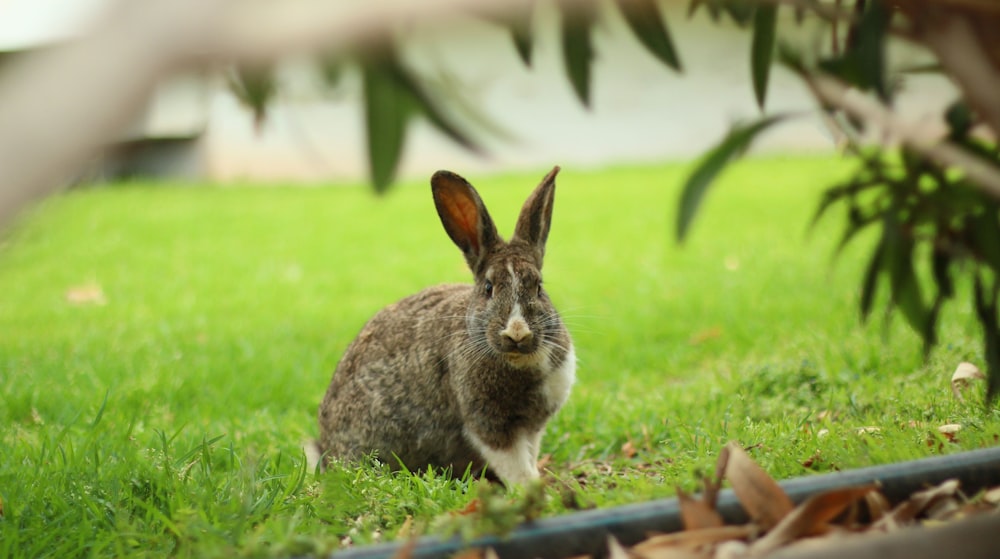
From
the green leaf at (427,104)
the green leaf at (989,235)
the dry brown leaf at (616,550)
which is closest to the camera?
the green leaf at (427,104)

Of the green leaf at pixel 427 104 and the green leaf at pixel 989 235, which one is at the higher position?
the green leaf at pixel 427 104

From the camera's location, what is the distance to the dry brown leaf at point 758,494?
2371 mm

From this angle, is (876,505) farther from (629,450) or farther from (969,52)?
(629,450)

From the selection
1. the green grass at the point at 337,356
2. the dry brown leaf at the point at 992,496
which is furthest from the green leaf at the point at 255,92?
the dry brown leaf at the point at 992,496

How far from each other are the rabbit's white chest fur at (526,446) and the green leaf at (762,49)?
1.66 meters

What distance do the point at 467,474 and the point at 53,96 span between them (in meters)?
2.86

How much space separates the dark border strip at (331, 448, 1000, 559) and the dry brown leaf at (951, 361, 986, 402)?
123cm

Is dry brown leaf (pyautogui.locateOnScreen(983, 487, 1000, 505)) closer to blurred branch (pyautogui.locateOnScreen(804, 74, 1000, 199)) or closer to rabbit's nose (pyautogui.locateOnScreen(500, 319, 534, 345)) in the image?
blurred branch (pyautogui.locateOnScreen(804, 74, 1000, 199))

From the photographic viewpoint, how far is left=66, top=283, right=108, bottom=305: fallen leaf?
7448 millimetres

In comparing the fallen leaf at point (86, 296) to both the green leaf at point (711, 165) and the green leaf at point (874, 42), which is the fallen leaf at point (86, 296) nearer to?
the green leaf at point (711, 165)

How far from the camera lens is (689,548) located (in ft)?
7.36

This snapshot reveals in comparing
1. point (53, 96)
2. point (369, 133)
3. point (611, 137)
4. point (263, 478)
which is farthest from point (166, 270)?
point (53, 96)

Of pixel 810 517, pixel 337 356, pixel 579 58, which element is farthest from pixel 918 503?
pixel 337 356

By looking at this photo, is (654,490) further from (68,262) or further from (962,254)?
(68,262)
